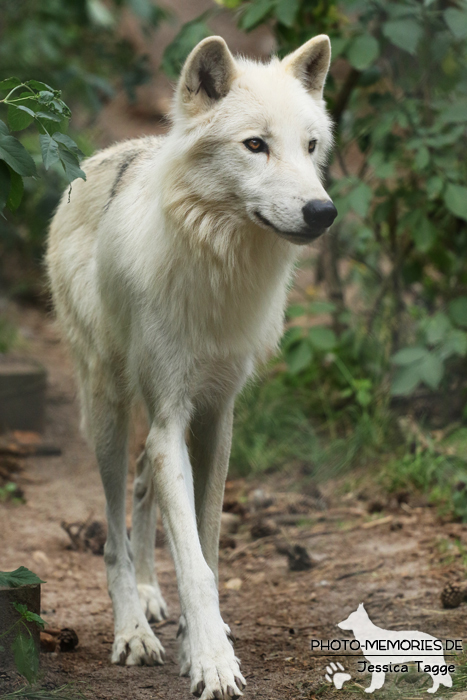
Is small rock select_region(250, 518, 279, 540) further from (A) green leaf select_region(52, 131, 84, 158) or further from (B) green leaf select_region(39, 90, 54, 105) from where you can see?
(B) green leaf select_region(39, 90, 54, 105)

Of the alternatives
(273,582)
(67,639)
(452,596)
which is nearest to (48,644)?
(67,639)

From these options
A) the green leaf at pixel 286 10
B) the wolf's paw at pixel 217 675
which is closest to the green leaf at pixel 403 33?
the green leaf at pixel 286 10

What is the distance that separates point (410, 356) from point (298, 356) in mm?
779

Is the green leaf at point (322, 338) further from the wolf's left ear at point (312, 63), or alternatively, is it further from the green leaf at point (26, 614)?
the green leaf at point (26, 614)

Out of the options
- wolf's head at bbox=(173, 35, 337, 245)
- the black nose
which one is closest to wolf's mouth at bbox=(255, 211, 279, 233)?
wolf's head at bbox=(173, 35, 337, 245)

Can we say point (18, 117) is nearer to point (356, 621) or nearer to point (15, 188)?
point (15, 188)

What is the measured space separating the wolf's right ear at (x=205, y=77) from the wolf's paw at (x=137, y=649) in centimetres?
221

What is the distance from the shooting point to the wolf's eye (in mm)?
2887

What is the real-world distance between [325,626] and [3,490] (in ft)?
8.61

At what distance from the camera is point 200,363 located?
311cm

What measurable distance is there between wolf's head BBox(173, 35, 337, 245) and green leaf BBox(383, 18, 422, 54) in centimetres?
154

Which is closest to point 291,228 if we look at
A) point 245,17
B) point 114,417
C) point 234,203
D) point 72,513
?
point 234,203

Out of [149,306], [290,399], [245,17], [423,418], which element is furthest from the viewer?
[290,399]

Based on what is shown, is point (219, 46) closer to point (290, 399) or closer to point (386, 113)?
point (386, 113)
